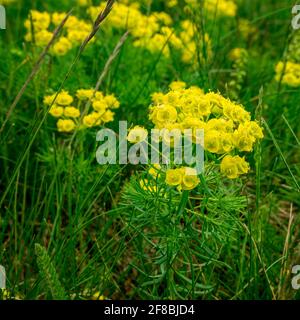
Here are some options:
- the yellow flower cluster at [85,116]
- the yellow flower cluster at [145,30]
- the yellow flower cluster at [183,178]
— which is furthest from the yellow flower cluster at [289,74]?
the yellow flower cluster at [183,178]

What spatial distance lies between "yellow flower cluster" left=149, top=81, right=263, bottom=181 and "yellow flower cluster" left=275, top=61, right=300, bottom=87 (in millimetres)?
1461

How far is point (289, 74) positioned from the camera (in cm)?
357

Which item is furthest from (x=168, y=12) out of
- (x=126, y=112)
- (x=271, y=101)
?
(x=126, y=112)

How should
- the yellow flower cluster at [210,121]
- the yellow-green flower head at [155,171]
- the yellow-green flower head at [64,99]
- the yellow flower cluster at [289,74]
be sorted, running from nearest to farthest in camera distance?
the yellow flower cluster at [210,121]
the yellow-green flower head at [155,171]
the yellow-green flower head at [64,99]
the yellow flower cluster at [289,74]

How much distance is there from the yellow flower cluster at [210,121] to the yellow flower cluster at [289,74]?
1461 millimetres

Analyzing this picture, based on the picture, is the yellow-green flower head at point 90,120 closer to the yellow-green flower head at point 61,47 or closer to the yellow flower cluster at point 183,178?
the yellow-green flower head at point 61,47

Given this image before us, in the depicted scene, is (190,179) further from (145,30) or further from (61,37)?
(145,30)

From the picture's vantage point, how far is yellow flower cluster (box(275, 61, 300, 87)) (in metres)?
3.54

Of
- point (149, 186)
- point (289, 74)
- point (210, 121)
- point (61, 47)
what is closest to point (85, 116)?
point (61, 47)

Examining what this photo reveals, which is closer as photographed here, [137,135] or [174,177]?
[174,177]

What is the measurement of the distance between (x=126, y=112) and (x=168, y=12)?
1786mm

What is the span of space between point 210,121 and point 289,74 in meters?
1.66

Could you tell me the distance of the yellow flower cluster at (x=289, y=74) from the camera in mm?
3541

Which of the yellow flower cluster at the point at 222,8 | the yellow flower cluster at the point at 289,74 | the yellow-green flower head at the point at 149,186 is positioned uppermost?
the yellow flower cluster at the point at 222,8
